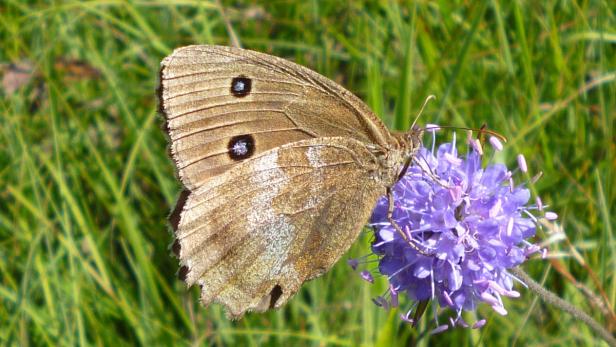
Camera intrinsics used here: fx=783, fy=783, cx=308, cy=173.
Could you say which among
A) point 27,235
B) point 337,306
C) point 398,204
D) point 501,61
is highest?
point 501,61

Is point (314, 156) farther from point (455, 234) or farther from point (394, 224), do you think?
point (455, 234)

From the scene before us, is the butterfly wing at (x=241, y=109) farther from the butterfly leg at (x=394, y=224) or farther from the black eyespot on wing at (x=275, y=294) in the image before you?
the black eyespot on wing at (x=275, y=294)

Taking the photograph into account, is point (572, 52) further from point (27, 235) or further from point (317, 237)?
point (27, 235)

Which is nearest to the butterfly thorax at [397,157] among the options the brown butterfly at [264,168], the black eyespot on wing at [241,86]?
the brown butterfly at [264,168]

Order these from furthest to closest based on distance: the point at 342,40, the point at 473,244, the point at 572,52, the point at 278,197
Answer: the point at 342,40, the point at 572,52, the point at 278,197, the point at 473,244

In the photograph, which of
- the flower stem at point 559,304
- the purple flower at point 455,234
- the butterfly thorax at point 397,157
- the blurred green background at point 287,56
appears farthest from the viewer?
Answer: the blurred green background at point 287,56

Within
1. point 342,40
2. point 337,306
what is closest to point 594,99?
point 342,40

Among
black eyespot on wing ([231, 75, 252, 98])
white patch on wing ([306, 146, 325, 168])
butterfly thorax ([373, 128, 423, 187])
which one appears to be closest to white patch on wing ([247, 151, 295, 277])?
white patch on wing ([306, 146, 325, 168])
